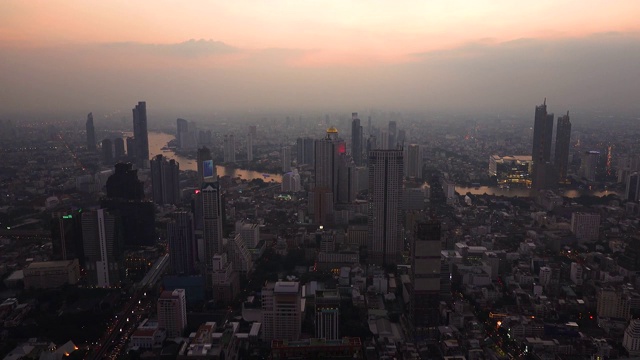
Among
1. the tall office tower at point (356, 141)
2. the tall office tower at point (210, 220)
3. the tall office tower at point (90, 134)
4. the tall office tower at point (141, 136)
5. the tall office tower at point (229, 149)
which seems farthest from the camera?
the tall office tower at point (229, 149)

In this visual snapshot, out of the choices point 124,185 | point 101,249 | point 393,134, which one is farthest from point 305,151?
point 101,249

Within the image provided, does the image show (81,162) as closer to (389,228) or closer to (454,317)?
(389,228)

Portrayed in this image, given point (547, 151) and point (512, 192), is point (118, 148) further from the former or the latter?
point (547, 151)

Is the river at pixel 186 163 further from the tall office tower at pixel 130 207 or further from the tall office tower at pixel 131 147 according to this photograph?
the tall office tower at pixel 130 207

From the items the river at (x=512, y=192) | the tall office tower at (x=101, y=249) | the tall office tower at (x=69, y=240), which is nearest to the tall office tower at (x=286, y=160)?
the river at (x=512, y=192)

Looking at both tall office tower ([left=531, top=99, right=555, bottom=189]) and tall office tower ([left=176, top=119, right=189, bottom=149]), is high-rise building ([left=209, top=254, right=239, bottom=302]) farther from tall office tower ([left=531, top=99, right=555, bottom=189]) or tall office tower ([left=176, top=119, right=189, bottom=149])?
tall office tower ([left=531, top=99, right=555, bottom=189])

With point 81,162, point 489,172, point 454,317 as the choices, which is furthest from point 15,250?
point 489,172
